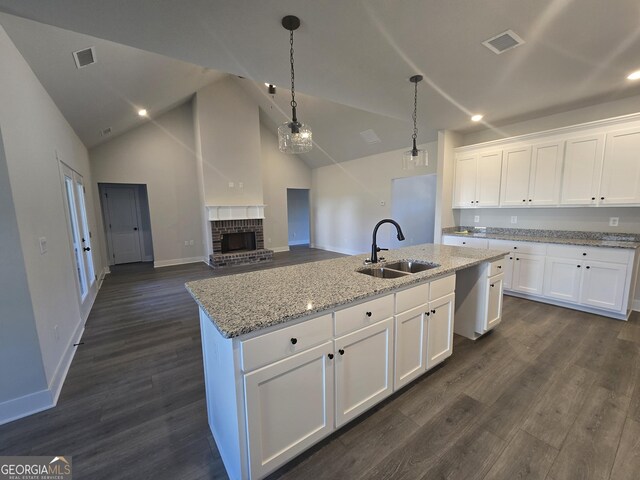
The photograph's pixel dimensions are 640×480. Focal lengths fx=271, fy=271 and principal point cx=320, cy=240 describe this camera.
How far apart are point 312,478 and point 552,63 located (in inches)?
146

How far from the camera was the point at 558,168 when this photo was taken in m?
3.59

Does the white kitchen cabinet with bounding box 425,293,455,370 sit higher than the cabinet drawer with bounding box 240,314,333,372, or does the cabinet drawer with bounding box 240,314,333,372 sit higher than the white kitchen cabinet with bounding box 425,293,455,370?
the cabinet drawer with bounding box 240,314,333,372

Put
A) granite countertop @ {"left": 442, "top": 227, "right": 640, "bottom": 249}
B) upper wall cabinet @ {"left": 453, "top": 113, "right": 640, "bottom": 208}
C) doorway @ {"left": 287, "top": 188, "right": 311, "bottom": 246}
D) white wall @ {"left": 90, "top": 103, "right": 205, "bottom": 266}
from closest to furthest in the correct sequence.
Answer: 1. upper wall cabinet @ {"left": 453, "top": 113, "right": 640, "bottom": 208}
2. granite countertop @ {"left": 442, "top": 227, "right": 640, "bottom": 249}
3. white wall @ {"left": 90, "top": 103, "right": 205, "bottom": 266}
4. doorway @ {"left": 287, "top": 188, "right": 311, "bottom": 246}

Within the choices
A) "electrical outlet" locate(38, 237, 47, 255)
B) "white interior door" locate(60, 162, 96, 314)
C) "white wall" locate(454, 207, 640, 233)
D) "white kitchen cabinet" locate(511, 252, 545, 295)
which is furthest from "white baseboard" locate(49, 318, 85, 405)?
"white wall" locate(454, 207, 640, 233)

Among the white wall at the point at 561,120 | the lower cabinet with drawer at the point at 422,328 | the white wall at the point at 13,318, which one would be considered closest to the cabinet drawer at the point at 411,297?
the lower cabinet with drawer at the point at 422,328

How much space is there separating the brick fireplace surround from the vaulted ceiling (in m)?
3.90

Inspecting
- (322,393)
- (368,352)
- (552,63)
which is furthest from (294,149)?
(552,63)

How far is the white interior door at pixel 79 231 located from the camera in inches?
130

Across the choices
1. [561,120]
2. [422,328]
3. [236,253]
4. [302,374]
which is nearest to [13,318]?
[302,374]

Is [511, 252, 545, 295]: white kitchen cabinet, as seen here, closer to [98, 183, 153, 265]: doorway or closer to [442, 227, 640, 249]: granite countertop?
[442, 227, 640, 249]: granite countertop

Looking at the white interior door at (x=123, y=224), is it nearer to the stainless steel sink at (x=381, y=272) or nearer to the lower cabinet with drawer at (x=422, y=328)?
the stainless steel sink at (x=381, y=272)

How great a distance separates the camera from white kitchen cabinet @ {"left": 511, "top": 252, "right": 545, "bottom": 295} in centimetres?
365

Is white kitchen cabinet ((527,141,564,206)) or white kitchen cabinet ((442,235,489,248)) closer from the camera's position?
white kitchen cabinet ((527,141,564,206))

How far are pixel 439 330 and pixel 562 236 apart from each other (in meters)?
3.06
